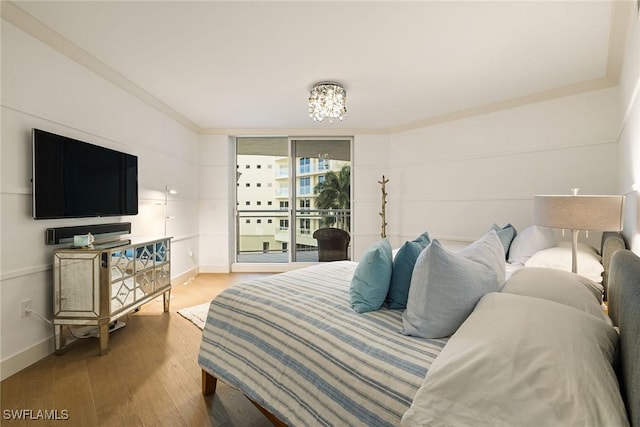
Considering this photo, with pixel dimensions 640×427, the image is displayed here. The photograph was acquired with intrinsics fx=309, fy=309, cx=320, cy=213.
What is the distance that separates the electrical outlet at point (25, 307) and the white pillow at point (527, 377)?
8.78 feet

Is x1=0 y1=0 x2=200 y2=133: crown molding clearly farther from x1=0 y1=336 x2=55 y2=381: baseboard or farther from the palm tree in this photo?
the palm tree

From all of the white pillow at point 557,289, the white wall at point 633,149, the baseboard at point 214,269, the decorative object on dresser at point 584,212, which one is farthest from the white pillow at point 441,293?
the baseboard at point 214,269

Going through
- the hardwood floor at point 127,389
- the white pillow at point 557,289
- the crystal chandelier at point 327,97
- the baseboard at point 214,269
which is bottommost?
the hardwood floor at point 127,389

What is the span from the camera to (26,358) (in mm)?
2188

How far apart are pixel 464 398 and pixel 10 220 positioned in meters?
2.81

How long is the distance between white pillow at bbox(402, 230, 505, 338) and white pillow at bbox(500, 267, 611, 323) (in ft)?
0.50

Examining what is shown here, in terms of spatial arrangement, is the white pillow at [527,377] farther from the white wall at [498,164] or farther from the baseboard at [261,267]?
the baseboard at [261,267]

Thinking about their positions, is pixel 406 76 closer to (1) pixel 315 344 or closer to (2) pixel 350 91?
(2) pixel 350 91

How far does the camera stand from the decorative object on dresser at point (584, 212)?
5.72 ft

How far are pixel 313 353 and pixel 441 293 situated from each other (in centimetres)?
56

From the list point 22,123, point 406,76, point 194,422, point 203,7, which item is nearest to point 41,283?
point 22,123

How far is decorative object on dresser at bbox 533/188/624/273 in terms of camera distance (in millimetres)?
1743

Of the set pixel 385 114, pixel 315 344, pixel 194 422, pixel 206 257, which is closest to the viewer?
pixel 315 344

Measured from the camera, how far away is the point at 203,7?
2051 millimetres
